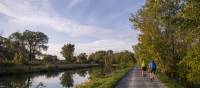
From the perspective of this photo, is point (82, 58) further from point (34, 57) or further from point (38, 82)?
point (38, 82)

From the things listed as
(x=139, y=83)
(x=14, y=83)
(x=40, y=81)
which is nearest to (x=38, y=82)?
(x=40, y=81)

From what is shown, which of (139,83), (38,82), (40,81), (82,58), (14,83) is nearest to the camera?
(139,83)

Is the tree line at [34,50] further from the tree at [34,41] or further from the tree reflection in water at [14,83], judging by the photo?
the tree reflection in water at [14,83]

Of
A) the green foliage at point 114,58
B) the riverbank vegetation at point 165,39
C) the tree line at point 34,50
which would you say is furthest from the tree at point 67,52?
the riverbank vegetation at point 165,39

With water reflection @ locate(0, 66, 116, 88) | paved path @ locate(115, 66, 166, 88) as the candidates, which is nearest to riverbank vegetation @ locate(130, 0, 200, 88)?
paved path @ locate(115, 66, 166, 88)

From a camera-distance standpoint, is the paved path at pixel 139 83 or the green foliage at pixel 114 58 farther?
the green foliage at pixel 114 58

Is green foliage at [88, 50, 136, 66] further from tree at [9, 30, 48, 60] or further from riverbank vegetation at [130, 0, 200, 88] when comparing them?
riverbank vegetation at [130, 0, 200, 88]

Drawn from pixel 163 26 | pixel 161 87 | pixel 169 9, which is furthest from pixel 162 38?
pixel 161 87

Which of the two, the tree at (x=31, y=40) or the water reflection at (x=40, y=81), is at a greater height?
the tree at (x=31, y=40)

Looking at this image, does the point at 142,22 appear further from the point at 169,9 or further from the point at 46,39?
the point at 46,39

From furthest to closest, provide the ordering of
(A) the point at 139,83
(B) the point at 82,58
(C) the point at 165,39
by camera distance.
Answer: (B) the point at 82,58, (C) the point at 165,39, (A) the point at 139,83

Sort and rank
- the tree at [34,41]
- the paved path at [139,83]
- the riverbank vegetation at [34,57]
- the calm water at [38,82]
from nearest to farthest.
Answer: the paved path at [139,83] < the calm water at [38,82] < the riverbank vegetation at [34,57] < the tree at [34,41]

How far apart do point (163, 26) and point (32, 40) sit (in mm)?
104257

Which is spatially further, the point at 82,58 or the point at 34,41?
the point at 82,58
